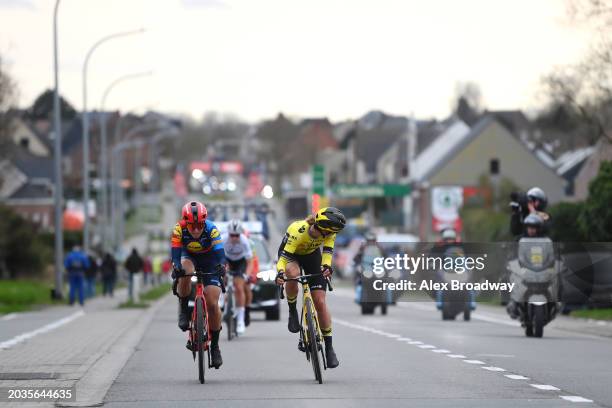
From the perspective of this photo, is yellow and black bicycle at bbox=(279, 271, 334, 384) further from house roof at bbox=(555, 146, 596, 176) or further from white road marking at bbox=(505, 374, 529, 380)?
house roof at bbox=(555, 146, 596, 176)

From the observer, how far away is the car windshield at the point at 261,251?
33281 millimetres

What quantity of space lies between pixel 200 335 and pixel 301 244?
4.48 feet

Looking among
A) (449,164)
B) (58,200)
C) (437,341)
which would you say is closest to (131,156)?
(449,164)

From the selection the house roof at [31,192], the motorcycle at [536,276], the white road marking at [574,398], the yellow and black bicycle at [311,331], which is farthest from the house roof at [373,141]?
the white road marking at [574,398]

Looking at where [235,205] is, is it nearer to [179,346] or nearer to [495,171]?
[179,346]

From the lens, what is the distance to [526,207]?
81.5 feet

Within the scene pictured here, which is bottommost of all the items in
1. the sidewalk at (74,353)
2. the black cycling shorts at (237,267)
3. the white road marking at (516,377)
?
the white road marking at (516,377)

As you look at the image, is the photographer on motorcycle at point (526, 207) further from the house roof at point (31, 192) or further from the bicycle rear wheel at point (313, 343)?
the house roof at point (31, 192)

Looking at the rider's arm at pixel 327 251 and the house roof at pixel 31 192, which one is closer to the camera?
the rider's arm at pixel 327 251

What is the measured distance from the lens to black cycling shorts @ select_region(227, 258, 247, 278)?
24.6 metres

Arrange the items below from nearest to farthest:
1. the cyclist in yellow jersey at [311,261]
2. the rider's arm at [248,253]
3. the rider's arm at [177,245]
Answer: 1. the cyclist in yellow jersey at [311,261]
2. the rider's arm at [177,245]
3. the rider's arm at [248,253]

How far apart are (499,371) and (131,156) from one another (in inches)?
7005

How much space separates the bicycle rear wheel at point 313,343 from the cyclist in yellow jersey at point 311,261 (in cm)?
20

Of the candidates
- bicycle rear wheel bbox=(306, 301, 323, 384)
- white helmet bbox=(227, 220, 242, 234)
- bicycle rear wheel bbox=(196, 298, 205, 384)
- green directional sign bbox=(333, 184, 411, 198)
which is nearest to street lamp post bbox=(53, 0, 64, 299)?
white helmet bbox=(227, 220, 242, 234)
